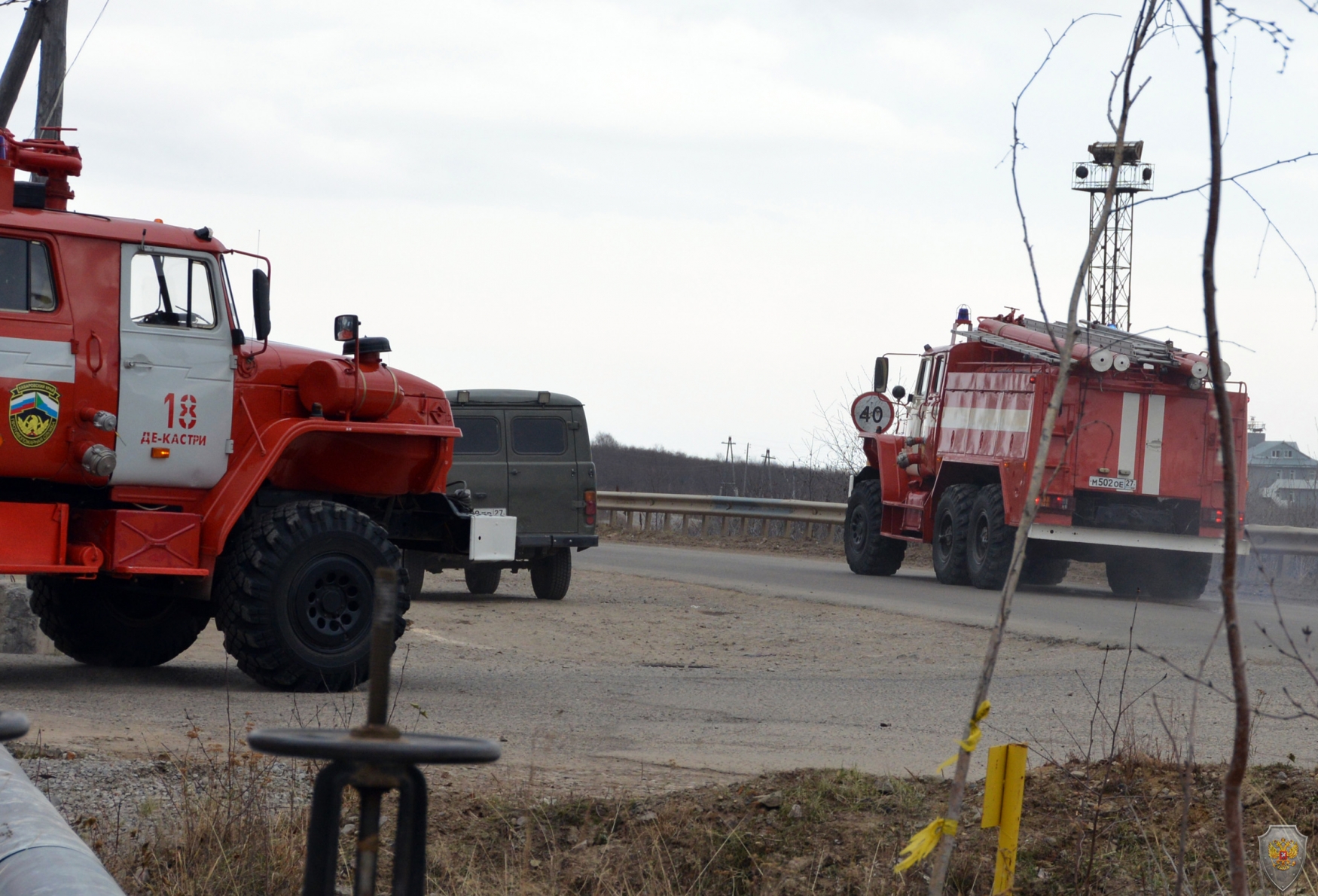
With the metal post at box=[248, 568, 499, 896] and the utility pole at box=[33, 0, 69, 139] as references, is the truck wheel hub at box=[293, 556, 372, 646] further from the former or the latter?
the metal post at box=[248, 568, 499, 896]

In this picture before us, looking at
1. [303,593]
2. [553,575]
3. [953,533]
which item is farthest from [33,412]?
[953,533]

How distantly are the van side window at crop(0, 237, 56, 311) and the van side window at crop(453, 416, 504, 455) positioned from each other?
26.3 feet

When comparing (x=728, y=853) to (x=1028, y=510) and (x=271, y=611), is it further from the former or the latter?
(x=271, y=611)

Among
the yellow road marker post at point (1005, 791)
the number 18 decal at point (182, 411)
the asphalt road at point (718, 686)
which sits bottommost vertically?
the asphalt road at point (718, 686)

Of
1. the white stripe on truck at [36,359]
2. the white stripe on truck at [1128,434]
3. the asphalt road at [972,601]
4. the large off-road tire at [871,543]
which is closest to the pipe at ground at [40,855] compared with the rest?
the white stripe on truck at [36,359]

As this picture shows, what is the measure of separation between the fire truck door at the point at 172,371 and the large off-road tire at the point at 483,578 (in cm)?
771

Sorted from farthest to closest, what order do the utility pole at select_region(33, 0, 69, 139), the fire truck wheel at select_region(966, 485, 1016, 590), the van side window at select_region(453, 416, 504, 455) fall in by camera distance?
the fire truck wheel at select_region(966, 485, 1016, 590)
the van side window at select_region(453, 416, 504, 455)
the utility pole at select_region(33, 0, 69, 139)

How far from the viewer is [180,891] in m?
4.41

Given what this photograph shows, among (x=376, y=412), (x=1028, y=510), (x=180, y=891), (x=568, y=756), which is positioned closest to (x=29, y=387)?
(x=376, y=412)

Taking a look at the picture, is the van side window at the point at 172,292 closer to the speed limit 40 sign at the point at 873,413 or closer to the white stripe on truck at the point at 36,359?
the white stripe on truck at the point at 36,359

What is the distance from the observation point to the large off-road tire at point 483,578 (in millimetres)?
16484

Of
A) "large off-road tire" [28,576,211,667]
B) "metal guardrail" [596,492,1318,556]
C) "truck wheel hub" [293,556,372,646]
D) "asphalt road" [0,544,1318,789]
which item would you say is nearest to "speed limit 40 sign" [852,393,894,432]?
"asphalt road" [0,544,1318,789]

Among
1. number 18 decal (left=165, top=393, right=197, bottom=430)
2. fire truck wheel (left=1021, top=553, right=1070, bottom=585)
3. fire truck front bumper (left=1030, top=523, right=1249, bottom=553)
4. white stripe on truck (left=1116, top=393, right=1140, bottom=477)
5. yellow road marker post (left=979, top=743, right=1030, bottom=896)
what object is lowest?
fire truck wheel (left=1021, top=553, right=1070, bottom=585)

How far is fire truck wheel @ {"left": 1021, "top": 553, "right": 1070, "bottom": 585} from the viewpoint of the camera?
65.1 feet
